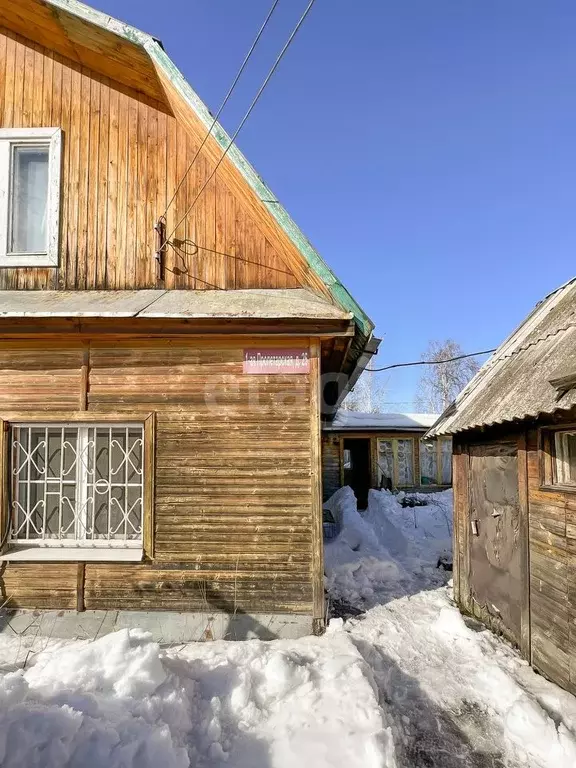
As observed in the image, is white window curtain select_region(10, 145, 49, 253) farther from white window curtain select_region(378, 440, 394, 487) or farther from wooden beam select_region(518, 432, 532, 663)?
white window curtain select_region(378, 440, 394, 487)

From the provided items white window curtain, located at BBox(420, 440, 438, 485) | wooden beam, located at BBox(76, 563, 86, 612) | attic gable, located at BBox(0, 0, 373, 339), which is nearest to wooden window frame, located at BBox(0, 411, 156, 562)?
wooden beam, located at BBox(76, 563, 86, 612)

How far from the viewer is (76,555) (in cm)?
475

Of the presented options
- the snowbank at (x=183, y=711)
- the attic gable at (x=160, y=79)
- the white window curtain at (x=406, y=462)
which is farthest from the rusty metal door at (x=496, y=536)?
the white window curtain at (x=406, y=462)

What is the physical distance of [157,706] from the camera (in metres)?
2.81

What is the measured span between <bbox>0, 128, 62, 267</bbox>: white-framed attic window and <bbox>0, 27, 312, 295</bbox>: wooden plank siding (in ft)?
0.32

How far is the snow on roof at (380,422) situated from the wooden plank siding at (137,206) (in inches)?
448

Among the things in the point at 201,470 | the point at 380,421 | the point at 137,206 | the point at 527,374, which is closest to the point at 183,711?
the point at 201,470

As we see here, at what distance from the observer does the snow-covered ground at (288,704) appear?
8.02 feet

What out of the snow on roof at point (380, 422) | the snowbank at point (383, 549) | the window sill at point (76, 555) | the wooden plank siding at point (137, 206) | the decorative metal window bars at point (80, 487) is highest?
the wooden plank siding at point (137, 206)

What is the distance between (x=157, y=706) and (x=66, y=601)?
8.35 feet

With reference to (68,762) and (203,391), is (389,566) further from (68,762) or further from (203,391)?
(68,762)

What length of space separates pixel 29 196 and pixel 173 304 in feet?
8.20

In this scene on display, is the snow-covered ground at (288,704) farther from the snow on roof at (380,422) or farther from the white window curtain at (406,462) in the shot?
the white window curtain at (406,462)

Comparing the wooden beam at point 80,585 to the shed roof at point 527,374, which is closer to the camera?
the shed roof at point 527,374
